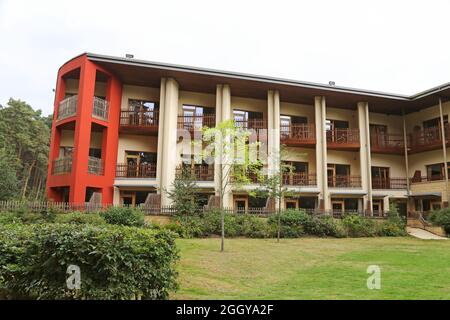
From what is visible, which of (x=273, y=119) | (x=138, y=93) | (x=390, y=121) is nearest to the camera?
(x=138, y=93)

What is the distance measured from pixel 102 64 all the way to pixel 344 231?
17.8 meters

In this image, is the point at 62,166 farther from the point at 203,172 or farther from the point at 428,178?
the point at 428,178

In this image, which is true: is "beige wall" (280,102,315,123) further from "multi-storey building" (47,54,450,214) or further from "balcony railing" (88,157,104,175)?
"balcony railing" (88,157,104,175)

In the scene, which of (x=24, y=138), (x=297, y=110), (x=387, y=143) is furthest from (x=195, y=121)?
(x=24, y=138)

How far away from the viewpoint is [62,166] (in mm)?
20719

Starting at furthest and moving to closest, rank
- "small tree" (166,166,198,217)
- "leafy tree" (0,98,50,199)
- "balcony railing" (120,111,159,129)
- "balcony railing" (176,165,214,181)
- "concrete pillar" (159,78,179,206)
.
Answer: "leafy tree" (0,98,50,199) < "balcony railing" (120,111,159,129) < "balcony railing" (176,165,214,181) < "concrete pillar" (159,78,179,206) < "small tree" (166,166,198,217)

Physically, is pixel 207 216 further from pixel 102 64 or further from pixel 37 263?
pixel 37 263

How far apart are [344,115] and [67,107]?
20.9 meters

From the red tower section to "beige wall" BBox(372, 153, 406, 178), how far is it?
2049 centimetres

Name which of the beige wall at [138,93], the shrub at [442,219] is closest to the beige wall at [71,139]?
the beige wall at [138,93]

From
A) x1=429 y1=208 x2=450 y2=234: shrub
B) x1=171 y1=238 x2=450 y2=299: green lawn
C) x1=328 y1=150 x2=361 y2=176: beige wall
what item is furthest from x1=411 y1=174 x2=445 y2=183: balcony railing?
x1=171 y1=238 x2=450 y2=299: green lawn

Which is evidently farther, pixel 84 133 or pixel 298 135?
pixel 298 135

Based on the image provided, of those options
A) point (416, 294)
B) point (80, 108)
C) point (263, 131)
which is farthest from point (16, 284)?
point (263, 131)

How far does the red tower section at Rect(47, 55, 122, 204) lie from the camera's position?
1989cm
